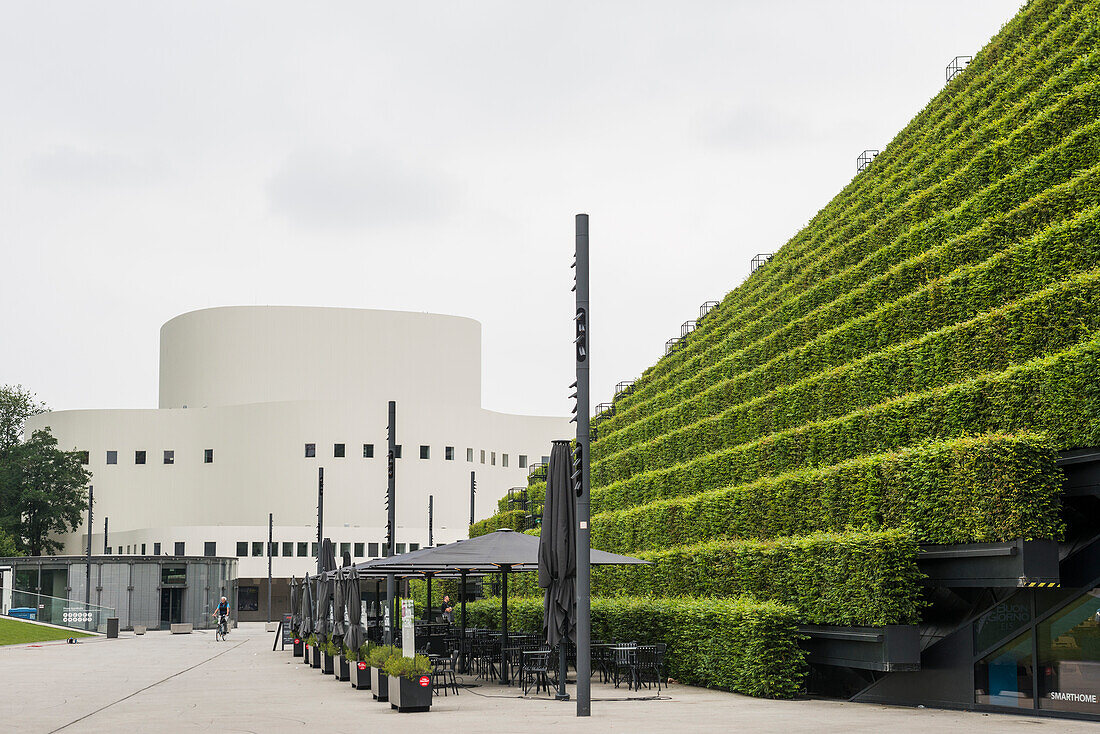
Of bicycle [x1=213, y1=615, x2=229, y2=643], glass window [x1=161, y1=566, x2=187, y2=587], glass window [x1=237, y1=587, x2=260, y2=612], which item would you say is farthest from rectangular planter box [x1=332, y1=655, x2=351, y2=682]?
glass window [x1=237, y1=587, x2=260, y2=612]

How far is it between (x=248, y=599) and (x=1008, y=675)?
7768 centimetres

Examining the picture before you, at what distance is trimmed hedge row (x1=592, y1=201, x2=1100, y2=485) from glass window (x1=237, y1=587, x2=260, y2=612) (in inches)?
2487

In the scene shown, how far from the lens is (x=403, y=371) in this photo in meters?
97.8

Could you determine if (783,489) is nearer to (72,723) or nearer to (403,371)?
(72,723)

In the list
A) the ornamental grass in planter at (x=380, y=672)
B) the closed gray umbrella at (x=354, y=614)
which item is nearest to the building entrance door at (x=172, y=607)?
the closed gray umbrella at (x=354, y=614)

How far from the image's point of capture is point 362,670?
67.0ft

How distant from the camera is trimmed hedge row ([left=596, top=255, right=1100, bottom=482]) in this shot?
17141 mm

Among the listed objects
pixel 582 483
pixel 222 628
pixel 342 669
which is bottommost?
pixel 222 628

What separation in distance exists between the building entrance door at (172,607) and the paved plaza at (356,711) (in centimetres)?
3795

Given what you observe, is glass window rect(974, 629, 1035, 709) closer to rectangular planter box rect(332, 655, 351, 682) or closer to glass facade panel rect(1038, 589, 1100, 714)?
glass facade panel rect(1038, 589, 1100, 714)

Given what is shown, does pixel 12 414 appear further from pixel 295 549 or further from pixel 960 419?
pixel 960 419

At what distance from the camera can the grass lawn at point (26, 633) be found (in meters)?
45.3

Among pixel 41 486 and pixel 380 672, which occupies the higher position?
pixel 41 486

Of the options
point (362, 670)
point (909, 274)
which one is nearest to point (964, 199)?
point (909, 274)
